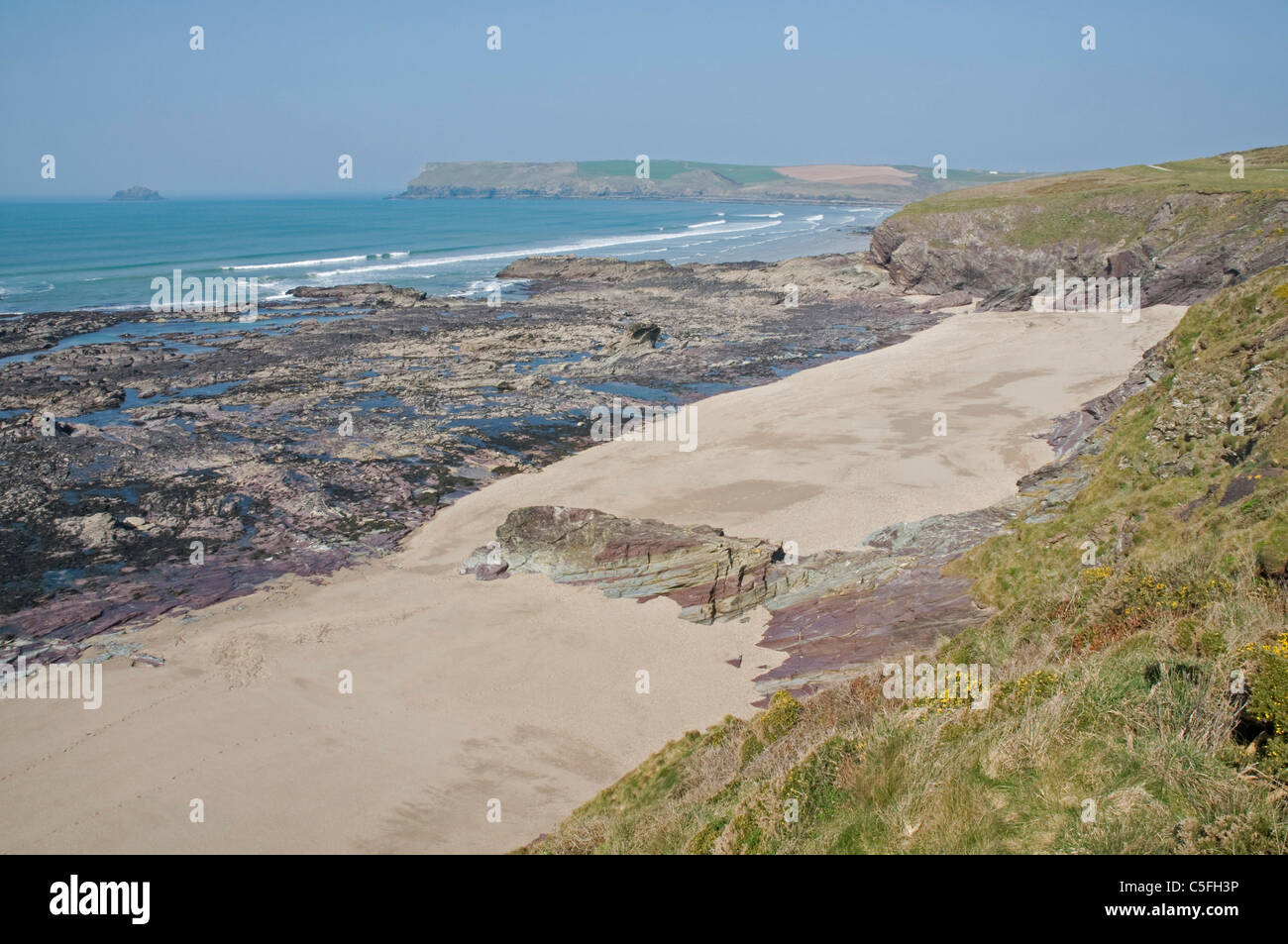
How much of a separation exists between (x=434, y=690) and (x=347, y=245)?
3894 inches

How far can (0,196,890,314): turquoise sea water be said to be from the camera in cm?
7125

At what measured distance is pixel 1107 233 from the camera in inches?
2282

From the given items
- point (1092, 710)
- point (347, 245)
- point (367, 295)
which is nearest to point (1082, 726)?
point (1092, 710)

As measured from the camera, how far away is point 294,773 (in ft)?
42.8

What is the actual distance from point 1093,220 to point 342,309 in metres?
52.3

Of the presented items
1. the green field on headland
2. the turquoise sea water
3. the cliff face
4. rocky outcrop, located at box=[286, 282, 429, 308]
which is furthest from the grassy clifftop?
the turquoise sea water

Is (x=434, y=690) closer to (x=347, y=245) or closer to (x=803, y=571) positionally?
(x=803, y=571)

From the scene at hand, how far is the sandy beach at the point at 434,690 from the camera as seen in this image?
12203mm

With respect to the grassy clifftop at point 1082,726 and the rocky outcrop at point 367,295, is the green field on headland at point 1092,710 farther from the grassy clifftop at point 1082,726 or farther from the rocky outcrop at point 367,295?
the rocky outcrop at point 367,295

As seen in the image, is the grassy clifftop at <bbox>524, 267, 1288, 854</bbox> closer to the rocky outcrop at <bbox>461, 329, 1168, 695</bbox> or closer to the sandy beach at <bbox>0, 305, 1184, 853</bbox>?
the rocky outcrop at <bbox>461, 329, 1168, 695</bbox>

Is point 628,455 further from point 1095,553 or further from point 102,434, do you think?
point 102,434

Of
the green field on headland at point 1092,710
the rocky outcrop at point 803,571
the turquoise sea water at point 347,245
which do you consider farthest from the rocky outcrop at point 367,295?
the green field on headland at point 1092,710

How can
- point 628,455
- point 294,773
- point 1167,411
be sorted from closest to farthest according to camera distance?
point 294,773 → point 1167,411 → point 628,455
